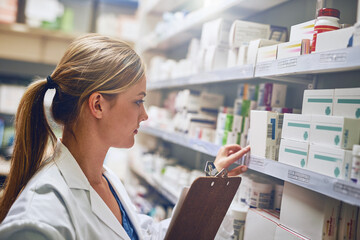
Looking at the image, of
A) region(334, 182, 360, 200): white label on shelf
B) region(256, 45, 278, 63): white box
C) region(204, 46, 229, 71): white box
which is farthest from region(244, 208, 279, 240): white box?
region(204, 46, 229, 71): white box

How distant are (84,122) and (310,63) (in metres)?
0.83

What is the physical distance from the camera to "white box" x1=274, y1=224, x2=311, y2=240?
4.10 feet

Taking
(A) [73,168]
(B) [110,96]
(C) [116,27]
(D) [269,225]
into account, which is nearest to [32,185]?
(A) [73,168]

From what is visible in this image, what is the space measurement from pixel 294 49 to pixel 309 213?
596 mm

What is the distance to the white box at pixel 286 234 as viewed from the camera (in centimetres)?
125

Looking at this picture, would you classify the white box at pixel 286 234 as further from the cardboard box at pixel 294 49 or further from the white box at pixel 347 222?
the cardboard box at pixel 294 49

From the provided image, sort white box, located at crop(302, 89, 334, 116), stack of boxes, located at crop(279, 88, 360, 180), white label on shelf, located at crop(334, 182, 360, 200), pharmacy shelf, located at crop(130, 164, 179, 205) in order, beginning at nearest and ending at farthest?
white label on shelf, located at crop(334, 182, 360, 200)
stack of boxes, located at crop(279, 88, 360, 180)
white box, located at crop(302, 89, 334, 116)
pharmacy shelf, located at crop(130, 164, 179, 205)

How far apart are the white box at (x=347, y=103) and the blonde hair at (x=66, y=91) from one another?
0.72 metres

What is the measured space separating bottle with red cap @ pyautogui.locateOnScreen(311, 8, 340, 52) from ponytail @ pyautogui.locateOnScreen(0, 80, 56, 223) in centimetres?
99

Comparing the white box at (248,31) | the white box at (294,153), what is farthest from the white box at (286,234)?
the white box at (248,31)

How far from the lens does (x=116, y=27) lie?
471cm

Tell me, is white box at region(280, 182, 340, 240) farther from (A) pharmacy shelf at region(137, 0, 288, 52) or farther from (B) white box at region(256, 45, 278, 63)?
(A) pharmacy shelf at region(137, 0, 288, 52)

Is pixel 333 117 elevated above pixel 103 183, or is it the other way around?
pixel 333 117

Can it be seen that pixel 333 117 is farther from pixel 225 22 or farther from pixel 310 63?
pixel 225 22
